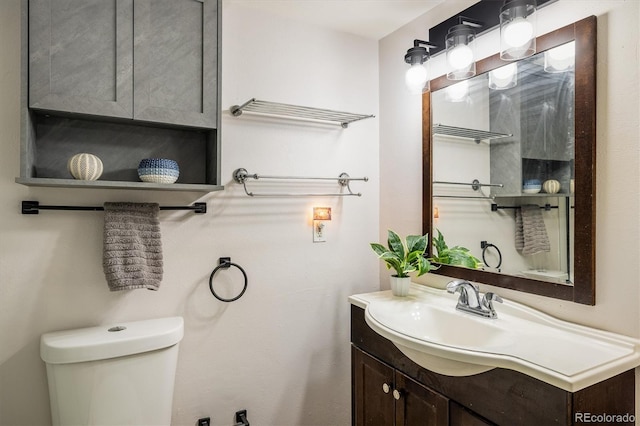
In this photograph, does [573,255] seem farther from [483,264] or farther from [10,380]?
[10,380]

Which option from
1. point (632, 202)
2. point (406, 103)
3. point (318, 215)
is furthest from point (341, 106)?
point (632, 202)

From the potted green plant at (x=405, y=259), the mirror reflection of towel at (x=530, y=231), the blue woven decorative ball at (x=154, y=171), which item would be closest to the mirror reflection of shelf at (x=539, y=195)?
the mirror reflection of towel at (x=530, y=231)

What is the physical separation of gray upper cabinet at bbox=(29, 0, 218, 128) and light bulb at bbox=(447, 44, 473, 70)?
0.97 meters

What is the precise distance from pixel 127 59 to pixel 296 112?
784mm

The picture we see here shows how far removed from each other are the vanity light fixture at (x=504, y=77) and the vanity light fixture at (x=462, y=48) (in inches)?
3.3

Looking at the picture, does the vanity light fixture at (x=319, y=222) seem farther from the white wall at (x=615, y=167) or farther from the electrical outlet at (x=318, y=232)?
the white wall at (x=615, y=167)

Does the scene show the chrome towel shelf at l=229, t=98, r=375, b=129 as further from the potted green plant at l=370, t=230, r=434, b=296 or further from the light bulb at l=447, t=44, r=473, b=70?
the potted green plant at l=370, t=230, r=434, b=296

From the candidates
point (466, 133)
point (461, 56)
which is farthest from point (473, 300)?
point (461, 56)

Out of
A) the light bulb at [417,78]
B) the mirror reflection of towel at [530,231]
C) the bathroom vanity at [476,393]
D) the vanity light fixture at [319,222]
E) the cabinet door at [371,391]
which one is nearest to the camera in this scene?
the bathroom vanity at [476,393]

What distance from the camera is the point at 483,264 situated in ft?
5.49

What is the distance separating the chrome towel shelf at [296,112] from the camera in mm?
1825

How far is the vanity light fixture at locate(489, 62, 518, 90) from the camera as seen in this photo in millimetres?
1540

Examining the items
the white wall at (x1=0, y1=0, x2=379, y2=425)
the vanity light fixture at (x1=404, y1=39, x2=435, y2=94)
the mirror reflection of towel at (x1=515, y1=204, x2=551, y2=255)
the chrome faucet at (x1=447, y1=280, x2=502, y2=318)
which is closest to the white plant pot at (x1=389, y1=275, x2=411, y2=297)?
the chrome faucet at (x1=447, y1=280, x2=502, y2=318)

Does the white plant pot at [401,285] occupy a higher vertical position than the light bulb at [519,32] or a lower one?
lower
